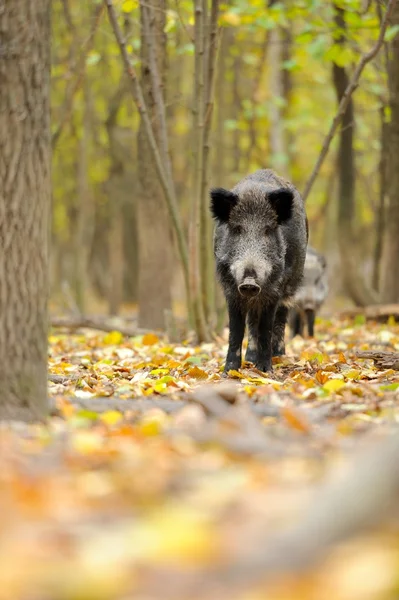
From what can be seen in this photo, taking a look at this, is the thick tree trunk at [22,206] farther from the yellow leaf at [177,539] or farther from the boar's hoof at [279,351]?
the boar's hoof at [279,351]

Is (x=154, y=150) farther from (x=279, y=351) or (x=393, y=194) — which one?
(x=393, y=194)

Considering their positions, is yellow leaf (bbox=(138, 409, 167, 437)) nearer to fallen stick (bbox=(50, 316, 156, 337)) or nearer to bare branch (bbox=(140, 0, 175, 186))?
bare branch (bbox=(140, 0, 175, 186))

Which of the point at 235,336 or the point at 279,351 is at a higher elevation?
the point at 235,336

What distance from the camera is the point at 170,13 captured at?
362 inches

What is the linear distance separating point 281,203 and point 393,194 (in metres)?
7.69

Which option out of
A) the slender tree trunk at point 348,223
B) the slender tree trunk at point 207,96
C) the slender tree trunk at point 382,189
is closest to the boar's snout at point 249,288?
the slender tree trunk at point 207,96

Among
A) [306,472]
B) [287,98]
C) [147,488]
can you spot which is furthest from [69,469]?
[287,98]

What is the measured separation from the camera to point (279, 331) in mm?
9383

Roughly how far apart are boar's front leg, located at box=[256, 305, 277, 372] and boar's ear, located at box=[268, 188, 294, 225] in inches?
32.5

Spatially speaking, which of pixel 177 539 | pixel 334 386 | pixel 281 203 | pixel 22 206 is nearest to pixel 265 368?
pixel 281 203

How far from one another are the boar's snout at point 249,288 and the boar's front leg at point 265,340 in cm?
73

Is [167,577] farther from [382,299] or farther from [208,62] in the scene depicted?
[382,299]

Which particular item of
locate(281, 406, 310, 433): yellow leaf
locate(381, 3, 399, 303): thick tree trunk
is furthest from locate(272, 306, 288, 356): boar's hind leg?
locate(381, 3, 399, 303): thick tree trunk

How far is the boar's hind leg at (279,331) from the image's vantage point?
9305 mm
